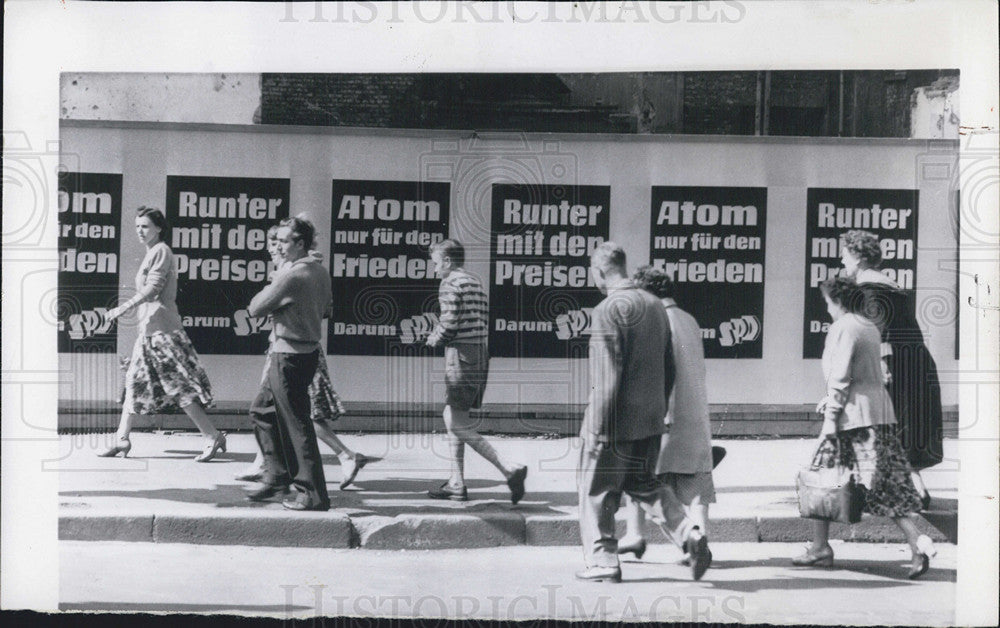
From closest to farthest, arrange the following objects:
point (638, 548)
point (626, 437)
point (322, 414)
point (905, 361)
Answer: point (626, 437)
point (638, 548)
point (905, 361)
point (322, 414)

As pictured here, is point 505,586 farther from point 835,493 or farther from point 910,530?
point 910,530

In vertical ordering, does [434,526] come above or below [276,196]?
below

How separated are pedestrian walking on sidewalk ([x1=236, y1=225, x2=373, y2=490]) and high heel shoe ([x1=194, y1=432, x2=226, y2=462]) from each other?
0.21 meters

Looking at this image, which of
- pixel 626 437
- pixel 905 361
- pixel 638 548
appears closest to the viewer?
pixel 626 437

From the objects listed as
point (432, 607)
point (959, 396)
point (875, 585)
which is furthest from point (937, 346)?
point (432, 607)

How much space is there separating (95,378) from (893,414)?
480 centimetres

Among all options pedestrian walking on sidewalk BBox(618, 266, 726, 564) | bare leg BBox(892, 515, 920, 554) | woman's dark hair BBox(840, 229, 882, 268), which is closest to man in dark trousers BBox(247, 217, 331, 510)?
pedestrian walking on sidewalk BBox(618, 266, 726, 564)

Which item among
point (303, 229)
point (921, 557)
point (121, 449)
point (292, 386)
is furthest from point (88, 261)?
point (921, 557)

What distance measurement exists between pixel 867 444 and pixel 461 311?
2515mm

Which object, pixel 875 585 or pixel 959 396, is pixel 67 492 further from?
pixel 959 396

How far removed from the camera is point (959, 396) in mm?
7250

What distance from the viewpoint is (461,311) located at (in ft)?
24.0

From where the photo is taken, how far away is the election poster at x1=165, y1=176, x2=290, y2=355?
7371mm

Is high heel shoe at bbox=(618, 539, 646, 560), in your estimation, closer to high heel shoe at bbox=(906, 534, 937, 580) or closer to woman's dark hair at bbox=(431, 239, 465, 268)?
high heel shoe at bbox=(906, 534, 937, 580)
